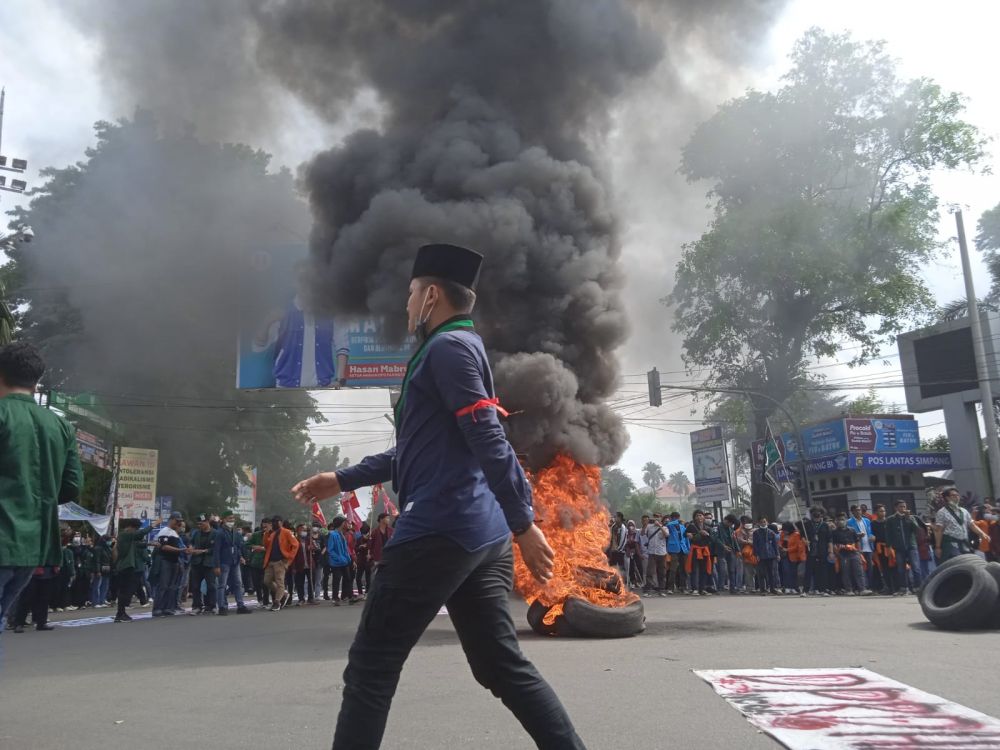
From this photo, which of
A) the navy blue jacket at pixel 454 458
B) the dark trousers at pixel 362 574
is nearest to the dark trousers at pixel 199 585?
the dark trousers at pixel 362 574

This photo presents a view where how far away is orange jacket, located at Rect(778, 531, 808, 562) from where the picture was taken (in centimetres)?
1603

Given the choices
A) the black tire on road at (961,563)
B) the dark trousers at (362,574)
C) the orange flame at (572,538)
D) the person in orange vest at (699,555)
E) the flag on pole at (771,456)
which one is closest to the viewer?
the black tire on road at (961,563)

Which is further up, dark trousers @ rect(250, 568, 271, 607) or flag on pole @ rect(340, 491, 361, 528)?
flag on pole @ rect(340, 491, 361, 528)

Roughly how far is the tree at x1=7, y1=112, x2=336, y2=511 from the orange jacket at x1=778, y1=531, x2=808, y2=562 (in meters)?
13.5

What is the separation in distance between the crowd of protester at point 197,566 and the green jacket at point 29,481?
7.47 metres

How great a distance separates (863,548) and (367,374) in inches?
505

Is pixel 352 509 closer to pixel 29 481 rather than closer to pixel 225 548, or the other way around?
pixel 225 548

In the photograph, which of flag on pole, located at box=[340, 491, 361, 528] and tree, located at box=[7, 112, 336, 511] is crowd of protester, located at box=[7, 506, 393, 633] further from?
tree, located at box=[7, 112, 336, 511]

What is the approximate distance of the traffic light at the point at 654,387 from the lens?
74.7 feet

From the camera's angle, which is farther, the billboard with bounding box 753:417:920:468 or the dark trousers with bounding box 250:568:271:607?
the billboard with bounding box 753:417:920:468

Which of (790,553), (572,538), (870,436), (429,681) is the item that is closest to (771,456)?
(790,553)

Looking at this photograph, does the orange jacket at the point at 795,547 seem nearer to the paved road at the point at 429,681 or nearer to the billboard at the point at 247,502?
the paved road at the point at 429,681

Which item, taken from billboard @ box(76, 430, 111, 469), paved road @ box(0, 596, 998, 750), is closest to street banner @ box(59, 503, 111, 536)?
billboard @ box(76, 430, 111, 469)

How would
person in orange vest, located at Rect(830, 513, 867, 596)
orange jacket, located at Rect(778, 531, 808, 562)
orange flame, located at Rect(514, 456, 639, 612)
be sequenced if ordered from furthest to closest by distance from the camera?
orange jacket, located at Rect(778, 531, 808, 562), person in orange vest, located at Rect(830, 513, 867, 596), orange flame, located at Rect(514, 456, 639, 612)
